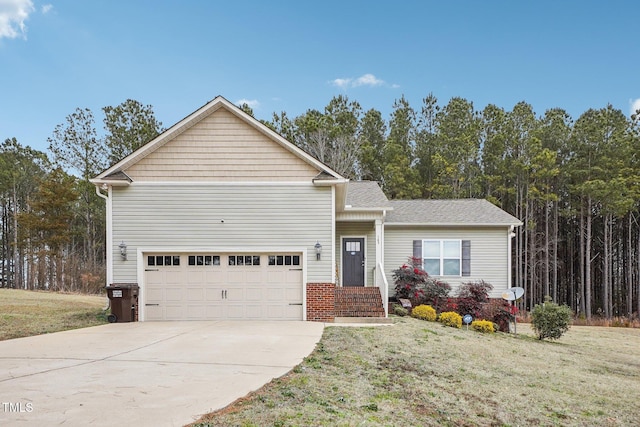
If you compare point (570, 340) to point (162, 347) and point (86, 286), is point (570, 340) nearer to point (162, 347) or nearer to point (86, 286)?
point (162, 347)

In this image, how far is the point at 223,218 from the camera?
42.4ft

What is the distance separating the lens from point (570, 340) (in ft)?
51.0

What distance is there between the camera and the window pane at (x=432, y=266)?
17953mm

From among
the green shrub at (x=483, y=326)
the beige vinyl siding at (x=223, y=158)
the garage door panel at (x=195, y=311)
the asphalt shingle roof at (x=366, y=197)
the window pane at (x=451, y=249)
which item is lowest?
the green shrub at (x=483, y=326)

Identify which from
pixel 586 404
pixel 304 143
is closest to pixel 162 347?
pixel 586 404

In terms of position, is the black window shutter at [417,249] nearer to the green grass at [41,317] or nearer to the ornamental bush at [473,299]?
the ornamental bush at [473,299]

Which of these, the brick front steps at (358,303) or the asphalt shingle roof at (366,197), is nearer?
the brick front steps at (358,303)

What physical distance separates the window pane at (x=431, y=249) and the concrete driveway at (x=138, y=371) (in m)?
8.33

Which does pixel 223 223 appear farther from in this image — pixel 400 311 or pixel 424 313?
pixel 424 313

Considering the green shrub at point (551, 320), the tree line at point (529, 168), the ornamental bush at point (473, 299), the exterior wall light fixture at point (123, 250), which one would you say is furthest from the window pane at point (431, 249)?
the tree line at point (529, 168)

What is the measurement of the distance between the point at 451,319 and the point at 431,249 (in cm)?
445

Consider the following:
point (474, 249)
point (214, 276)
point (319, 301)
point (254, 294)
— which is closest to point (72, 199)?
point (214, 276)

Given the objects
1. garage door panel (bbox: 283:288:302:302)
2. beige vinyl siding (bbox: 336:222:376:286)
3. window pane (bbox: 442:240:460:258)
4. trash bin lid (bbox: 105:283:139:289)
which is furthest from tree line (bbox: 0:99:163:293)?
window pane (bbox: 442:240:460:258)

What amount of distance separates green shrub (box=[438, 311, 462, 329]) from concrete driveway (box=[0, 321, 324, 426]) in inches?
198
